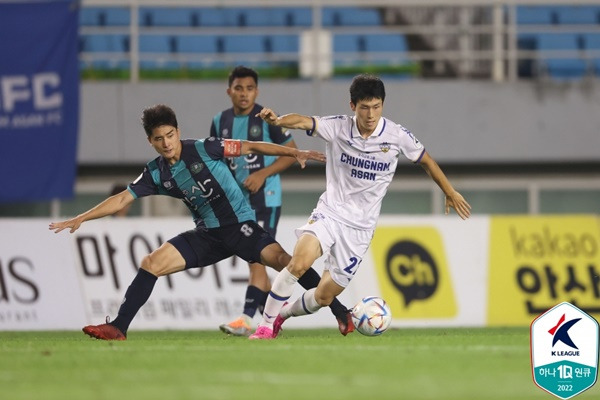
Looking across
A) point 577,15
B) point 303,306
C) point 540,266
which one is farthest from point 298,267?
point 577,15

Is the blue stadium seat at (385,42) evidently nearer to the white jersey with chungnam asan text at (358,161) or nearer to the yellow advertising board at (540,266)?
the yellow advertising board at (540,266)

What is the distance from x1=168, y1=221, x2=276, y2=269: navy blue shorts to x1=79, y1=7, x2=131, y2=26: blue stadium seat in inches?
355

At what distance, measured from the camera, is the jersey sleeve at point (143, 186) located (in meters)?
10.3

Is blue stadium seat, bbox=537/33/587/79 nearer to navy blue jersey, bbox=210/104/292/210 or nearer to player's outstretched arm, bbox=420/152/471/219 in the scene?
navy blue jersey, bbox=210/104/292/210

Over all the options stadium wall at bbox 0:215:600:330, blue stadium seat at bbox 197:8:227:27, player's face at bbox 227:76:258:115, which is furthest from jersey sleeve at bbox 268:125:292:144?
blue stadium seat at bbox 197:8:227:27

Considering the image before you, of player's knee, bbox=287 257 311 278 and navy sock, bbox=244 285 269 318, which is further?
navy sock, bbox=244 285 269 318

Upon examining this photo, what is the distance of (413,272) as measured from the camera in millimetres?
14812

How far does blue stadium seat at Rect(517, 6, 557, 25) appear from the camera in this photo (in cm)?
1944

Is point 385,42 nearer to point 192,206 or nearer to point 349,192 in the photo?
point 192,206

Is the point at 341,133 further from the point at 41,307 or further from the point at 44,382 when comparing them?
the point at 41,307

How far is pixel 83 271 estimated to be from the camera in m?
14.6

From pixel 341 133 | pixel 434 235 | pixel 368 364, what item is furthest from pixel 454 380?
pixel 434 235

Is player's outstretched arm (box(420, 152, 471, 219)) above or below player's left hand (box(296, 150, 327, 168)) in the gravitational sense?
below

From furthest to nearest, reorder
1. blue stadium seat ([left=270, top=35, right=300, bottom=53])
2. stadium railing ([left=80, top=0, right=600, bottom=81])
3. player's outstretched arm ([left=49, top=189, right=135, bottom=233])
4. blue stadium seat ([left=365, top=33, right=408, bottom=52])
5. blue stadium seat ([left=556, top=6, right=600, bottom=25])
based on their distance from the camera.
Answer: blue stadium seat ([left=556, top=6, right=600, bottom=25]), blue stadium seat ([left=365, top=33, right=408, bottom=52]), blue stadium seat ([left=270, top=35, right=300, bottom=53]), stadium railing ([left=80, top=0, right=600, bottom=81]), player's outstretched arm ([left=49, top=189, right=135, bottom=233])
